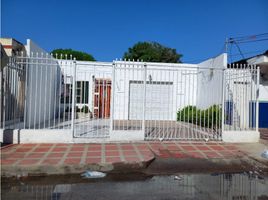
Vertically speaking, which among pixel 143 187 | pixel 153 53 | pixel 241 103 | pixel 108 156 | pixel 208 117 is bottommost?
pixel 143 187

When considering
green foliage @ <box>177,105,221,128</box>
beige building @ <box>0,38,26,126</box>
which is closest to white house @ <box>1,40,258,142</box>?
green foliage @ <box>177,105,221,128</box>

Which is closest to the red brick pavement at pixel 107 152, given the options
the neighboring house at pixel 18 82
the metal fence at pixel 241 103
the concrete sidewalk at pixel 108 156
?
the concrete sidewalk at pixel 108 156

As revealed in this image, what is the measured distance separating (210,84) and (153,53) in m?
23.3

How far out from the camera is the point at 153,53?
3597cm

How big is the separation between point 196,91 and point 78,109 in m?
7.21

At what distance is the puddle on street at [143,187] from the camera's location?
4.42 meters

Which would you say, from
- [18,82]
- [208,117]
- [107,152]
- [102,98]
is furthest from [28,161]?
[208,117]

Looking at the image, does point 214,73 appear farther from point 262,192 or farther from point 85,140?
point 262,192

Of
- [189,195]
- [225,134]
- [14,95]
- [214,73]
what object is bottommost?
[189,195]

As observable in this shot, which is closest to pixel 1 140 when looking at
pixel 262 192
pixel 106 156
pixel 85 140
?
pixel 85 140

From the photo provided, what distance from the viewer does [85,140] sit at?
8.16 m

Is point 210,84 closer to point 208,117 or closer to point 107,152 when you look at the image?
point 208,117

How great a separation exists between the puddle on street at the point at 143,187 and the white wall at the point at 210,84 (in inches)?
277

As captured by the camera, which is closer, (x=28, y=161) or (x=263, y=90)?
(x=28, y=161)
